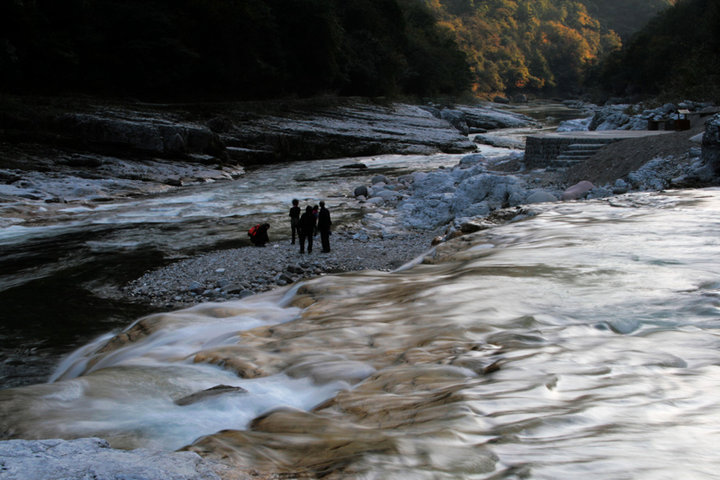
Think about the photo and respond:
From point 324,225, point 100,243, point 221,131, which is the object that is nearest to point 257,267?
point 324,225

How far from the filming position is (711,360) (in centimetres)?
341

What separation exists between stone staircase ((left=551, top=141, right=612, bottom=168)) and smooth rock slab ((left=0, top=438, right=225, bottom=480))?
14811 mm

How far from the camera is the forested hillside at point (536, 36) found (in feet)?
346

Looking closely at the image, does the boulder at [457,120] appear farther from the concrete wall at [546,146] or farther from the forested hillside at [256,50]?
the concrete wall at [546,146]

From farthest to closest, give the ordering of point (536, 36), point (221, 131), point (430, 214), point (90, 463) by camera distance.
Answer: point (536, 36) → point (221, 131) → point (430, 214) → point (90, 463)

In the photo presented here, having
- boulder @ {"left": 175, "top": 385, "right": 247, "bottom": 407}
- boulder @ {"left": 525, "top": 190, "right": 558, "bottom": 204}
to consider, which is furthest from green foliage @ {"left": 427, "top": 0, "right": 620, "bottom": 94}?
boulder @ {"left": 175, "top": 385, "right": 247, "bottom": 407}

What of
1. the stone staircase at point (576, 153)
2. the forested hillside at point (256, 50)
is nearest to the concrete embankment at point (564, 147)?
the stone staircase at point (576, 153)

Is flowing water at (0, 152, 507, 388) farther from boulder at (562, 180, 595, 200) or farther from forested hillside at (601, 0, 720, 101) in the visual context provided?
forested hillside at (601, 0, 720, 101)

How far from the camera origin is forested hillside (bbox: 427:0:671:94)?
346ft

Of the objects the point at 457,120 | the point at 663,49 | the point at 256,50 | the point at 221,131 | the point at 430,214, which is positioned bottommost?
the point at 430,214

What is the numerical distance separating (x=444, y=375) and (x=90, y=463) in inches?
80.5

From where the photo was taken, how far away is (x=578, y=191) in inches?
478

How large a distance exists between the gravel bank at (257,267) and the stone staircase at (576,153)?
5.63 m

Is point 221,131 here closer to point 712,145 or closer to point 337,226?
point 337,226
